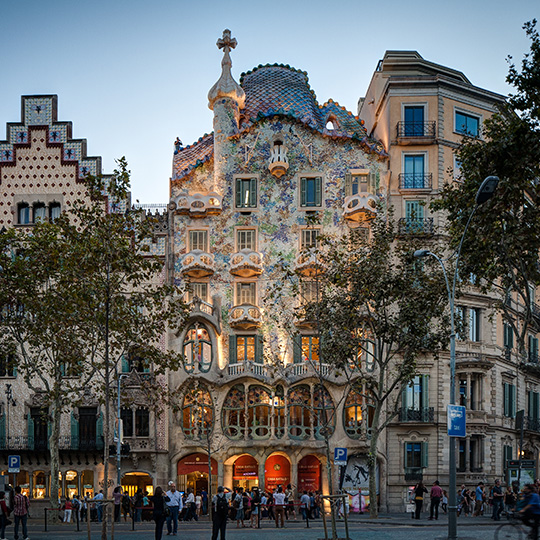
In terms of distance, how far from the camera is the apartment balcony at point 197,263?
52656 millimetres

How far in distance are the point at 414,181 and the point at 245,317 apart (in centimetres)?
1301

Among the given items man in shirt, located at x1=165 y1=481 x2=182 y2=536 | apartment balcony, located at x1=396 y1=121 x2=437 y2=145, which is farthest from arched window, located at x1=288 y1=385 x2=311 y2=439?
man in shirt, located at x1=165 y1=481 x2=182 y2=536

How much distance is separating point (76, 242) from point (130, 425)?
2224 cm

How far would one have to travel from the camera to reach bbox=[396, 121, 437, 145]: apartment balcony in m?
53.3

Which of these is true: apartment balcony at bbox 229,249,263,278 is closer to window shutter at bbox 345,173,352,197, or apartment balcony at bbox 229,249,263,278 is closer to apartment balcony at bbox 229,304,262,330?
apartment balcony at bbox 229,304,262,330

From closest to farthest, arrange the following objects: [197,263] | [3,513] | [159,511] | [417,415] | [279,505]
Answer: [159,511] < [3,513] < [279,505] < [417,415] < [197,263]

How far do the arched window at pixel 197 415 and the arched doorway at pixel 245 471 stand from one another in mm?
2974

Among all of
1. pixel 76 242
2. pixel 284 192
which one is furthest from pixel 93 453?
pixel 76 242

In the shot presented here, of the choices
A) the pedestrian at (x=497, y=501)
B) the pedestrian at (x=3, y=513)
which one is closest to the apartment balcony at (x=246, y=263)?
the pedestrian at (x=497, y=501)

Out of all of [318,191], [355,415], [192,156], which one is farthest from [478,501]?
[192,156]

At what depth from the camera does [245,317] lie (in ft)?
171

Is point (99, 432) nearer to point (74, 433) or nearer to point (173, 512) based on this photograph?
point (74, 433)

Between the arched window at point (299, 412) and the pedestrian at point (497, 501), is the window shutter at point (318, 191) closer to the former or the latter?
the arched window at point (299, 412)

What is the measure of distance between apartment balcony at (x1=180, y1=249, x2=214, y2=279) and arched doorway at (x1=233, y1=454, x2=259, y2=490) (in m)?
11.1
